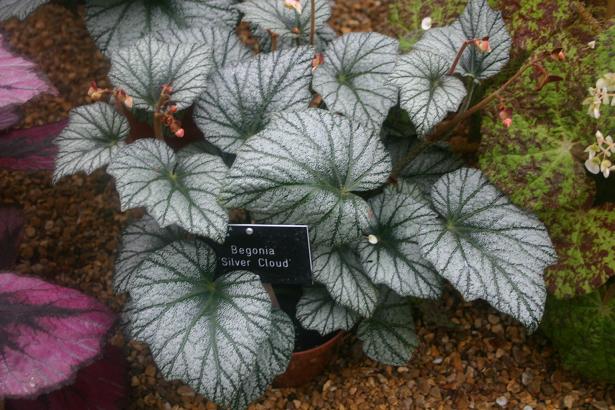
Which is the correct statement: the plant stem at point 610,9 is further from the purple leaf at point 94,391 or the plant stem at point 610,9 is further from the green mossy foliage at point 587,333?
the purple leaf at point 94,391

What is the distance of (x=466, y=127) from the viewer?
5.43 feet

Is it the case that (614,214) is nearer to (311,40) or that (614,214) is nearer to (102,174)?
(311,40)

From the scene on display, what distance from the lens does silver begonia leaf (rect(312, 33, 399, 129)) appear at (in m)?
1.29

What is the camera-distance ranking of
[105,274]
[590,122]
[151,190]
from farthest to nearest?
[105,274], [590,122], [151,190]

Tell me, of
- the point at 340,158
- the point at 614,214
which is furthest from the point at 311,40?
the point at 614,214

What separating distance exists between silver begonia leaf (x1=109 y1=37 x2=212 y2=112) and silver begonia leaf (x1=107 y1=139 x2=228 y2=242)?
114 millimetres

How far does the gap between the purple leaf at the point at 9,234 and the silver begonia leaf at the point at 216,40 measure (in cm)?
50

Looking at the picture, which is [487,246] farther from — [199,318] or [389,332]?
[199,318]

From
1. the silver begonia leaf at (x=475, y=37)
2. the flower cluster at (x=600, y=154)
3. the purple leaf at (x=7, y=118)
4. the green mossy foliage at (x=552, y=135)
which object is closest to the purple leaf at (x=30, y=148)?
the purple leaf at (x=7, y=118)

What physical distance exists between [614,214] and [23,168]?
122cm

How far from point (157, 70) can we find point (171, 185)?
0.83 feet

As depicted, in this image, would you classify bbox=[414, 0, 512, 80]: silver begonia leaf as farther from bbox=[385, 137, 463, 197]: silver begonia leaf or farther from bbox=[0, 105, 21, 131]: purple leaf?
bbox=[0, 105, 21, 131]: purple leaf

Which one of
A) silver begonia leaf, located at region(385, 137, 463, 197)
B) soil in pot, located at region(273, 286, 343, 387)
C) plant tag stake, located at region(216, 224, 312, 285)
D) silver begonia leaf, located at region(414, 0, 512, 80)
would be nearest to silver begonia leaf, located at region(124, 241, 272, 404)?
plant tag stake, located at region(216, 224, 312, 285)

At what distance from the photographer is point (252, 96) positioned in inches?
50.5
